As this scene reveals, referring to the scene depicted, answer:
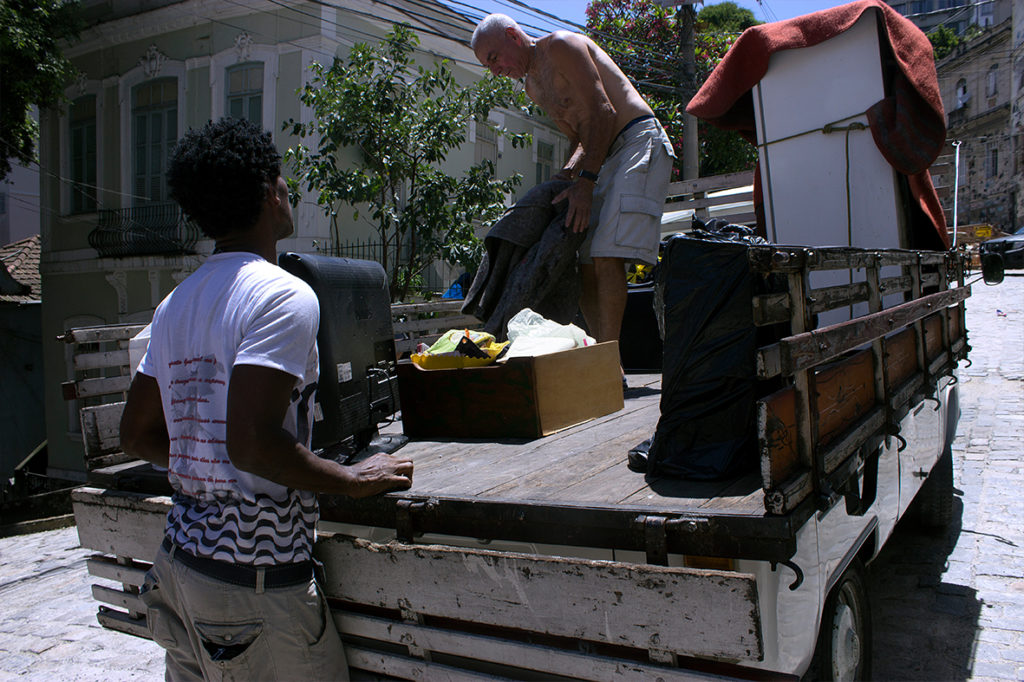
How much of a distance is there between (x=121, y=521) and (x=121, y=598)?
295 millimetres

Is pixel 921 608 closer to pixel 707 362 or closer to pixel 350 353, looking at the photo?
pixel 707 362

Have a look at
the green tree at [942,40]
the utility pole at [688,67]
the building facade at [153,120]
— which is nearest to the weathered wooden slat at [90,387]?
the building facade at [153,120]

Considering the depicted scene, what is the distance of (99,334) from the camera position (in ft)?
9.98

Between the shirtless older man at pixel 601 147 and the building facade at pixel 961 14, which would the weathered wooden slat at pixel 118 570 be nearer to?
the shirtless older man at pixel 601 147

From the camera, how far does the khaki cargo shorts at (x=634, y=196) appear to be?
12.8ft

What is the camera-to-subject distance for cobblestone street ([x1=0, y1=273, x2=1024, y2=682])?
3.27m

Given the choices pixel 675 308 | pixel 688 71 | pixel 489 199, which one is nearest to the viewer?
pixel 675 308

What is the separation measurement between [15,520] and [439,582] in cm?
1462

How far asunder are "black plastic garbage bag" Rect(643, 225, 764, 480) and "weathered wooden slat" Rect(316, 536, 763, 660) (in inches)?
23.4

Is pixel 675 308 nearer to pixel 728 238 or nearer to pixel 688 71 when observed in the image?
pixel 728 238

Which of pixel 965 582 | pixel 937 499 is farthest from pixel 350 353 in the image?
pixel 937 499

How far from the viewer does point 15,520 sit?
13.5 meters

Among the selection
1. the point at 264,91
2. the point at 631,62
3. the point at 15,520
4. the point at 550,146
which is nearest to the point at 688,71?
the point at 631,62

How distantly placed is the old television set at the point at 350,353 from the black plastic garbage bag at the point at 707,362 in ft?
3.36
